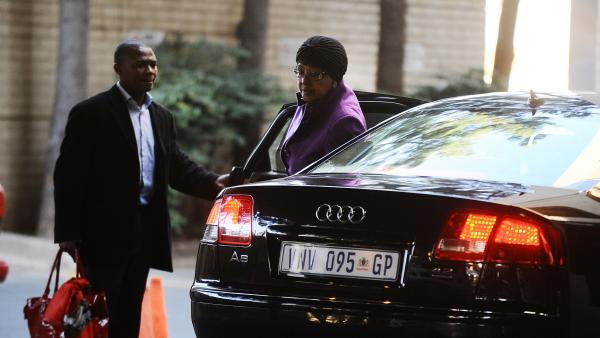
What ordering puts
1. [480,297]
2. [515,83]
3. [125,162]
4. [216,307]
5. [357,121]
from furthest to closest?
1. [515,83]
2. [125,162]
3. [357,121]
4. [216,307]
5. [480,297]

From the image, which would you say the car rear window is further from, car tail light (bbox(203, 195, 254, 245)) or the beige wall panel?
the beige wall panel

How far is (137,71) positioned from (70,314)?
137 centimetres

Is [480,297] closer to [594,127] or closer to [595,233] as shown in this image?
[595,233]

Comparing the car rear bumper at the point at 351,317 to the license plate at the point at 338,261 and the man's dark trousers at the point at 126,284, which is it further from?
the man's dark trousers at the point at 126,284

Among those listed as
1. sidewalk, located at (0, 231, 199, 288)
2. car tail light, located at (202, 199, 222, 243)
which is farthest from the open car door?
sidewalk, located at (0, 231, 199, 288)

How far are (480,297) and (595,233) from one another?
19.7 inches

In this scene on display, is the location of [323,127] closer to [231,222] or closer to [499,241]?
[231,222]

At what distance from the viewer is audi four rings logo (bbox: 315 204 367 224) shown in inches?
190

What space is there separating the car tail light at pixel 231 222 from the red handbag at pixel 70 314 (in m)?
1.12

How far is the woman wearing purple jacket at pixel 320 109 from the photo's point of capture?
6242 mm

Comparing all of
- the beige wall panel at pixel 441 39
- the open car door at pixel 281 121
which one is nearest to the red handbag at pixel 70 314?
the open car door at pixel 281 121

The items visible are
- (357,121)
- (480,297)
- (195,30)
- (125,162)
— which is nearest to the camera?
(480,297)

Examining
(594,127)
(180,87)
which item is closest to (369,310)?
(594,127)

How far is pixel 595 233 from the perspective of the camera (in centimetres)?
471
